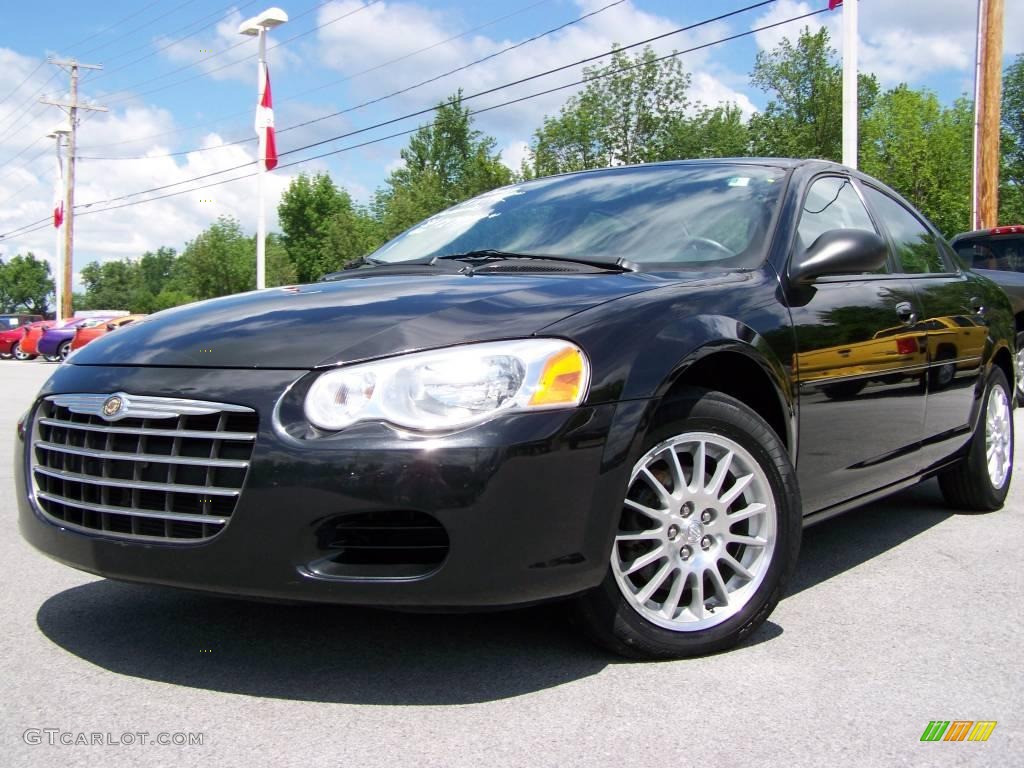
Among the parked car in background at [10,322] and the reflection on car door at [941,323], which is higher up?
the parked car in background at [10,322]

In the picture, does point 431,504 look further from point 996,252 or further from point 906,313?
point 996,252

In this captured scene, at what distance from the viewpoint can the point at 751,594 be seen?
9.25ft

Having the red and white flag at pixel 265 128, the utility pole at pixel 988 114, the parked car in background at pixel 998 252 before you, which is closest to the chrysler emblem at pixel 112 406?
the parked car in background at pixel 998 252

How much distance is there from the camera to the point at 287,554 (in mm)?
2309

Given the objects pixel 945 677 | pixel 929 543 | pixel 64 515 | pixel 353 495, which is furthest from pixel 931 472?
pixel 64 515

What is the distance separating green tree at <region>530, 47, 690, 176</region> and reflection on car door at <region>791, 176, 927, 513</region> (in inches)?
1900

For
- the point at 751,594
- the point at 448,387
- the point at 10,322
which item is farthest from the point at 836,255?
the point at 10,322

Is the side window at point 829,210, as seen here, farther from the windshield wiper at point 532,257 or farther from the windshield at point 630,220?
the windshield wiper at point 532,257

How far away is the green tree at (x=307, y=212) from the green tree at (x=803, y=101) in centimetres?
3251

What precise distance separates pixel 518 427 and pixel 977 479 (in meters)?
3.24

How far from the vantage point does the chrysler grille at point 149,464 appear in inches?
93.0

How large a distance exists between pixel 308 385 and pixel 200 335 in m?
0.49

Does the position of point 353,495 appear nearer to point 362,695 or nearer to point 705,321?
point 362,695

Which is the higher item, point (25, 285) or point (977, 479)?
point (25, 285)
